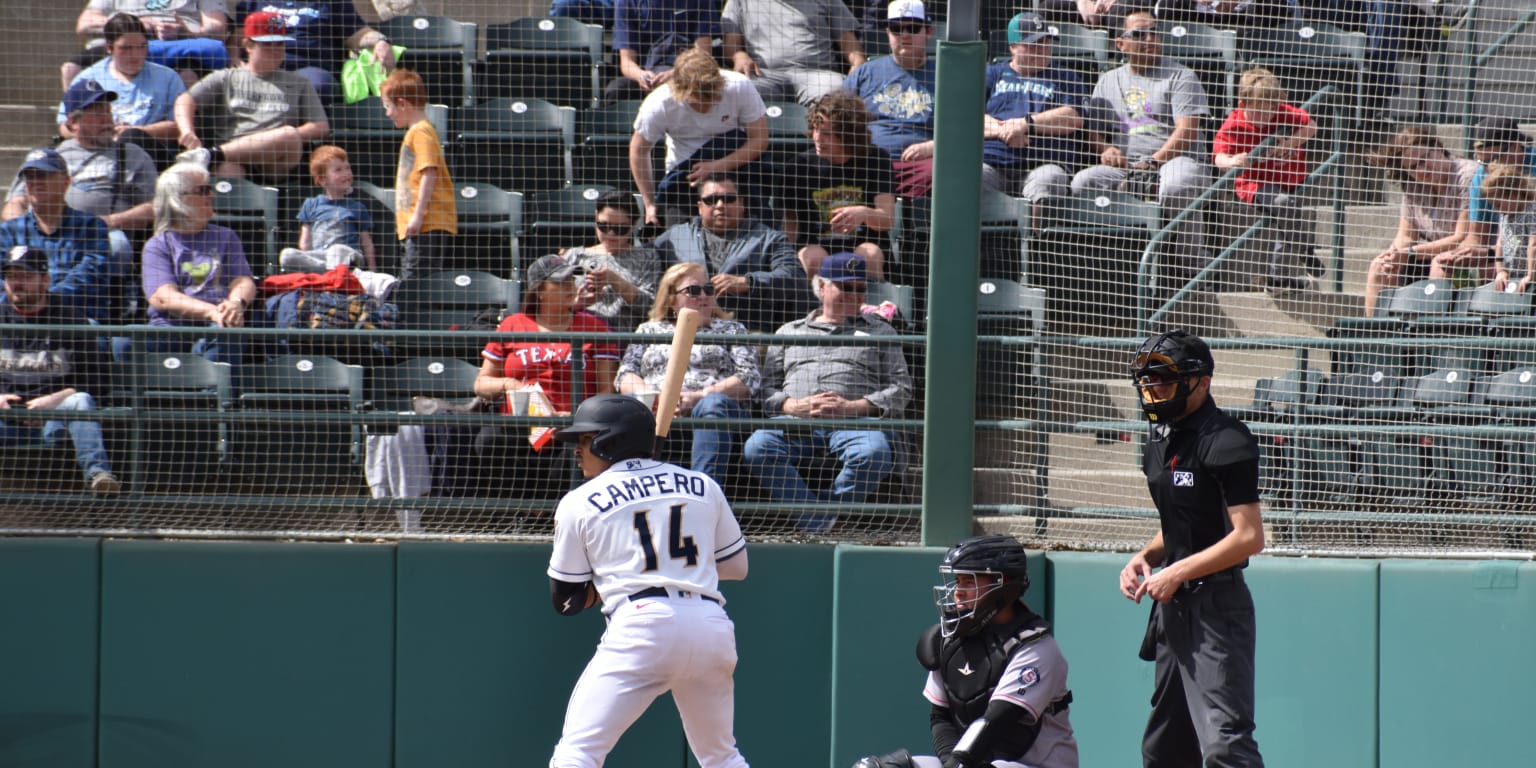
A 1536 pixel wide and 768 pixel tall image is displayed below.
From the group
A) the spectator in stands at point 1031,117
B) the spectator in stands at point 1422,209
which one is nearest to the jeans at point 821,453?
the spectator in stands at point 1031,117

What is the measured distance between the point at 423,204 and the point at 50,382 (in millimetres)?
1921

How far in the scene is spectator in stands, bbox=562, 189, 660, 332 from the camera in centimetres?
628

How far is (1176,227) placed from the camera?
6.05 m

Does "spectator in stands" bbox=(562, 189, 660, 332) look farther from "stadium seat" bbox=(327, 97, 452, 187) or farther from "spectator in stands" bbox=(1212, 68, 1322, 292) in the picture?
"spectator in stands" bbox=(1212, 68, 1322, 292)

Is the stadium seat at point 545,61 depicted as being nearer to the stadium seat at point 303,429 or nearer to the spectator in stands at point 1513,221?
the stadium seat at point 303,429

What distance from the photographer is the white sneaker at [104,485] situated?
5.93 meters

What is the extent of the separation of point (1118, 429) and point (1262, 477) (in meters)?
0.69

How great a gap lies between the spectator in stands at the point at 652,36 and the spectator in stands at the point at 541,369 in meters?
1.90

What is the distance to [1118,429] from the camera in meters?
5.57

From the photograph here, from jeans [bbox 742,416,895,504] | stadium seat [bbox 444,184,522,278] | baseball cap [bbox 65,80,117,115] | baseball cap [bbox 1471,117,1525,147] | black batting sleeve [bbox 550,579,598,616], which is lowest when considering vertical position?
black batting sleeve [bbox 550,579,598,616]

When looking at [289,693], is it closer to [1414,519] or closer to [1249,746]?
[1249,746]

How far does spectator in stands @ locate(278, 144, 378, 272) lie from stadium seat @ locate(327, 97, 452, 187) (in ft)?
0.75

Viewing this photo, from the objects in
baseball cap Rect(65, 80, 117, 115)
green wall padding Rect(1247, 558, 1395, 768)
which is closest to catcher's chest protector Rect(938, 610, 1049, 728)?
green wall padding Rect(1247, 558, 1395, 768)

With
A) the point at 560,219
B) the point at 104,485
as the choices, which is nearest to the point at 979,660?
the point at 560,219
